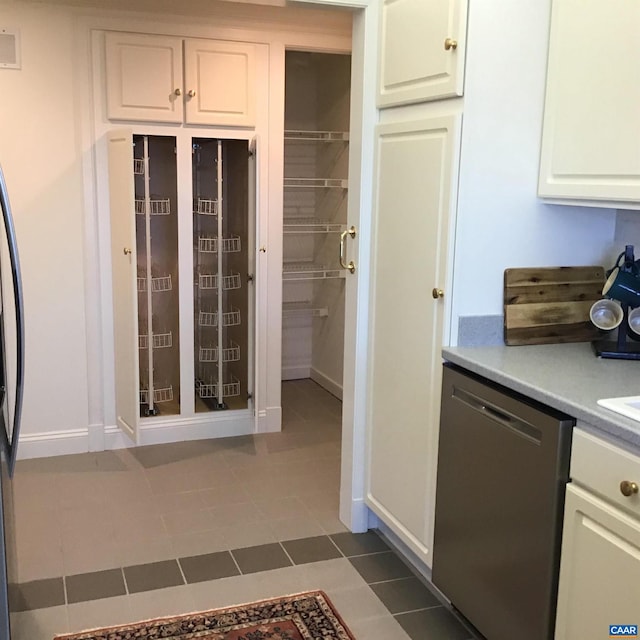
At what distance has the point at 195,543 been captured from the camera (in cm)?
284

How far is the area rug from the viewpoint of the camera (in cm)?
224

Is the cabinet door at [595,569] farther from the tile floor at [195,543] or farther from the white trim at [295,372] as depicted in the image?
the white trim at [295,372]

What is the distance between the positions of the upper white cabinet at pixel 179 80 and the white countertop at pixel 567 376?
6.91 ft

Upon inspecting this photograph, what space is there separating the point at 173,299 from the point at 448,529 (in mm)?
2275

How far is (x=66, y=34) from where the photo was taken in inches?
136

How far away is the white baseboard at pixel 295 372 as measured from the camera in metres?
5.31

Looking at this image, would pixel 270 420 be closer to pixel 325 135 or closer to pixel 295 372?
pixel 295 372

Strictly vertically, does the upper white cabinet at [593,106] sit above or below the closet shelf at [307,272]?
above

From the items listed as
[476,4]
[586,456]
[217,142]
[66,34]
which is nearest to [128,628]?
[586,456]

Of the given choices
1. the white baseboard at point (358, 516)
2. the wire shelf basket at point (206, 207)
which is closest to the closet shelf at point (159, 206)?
the wire shelf basket at point (206, 207)

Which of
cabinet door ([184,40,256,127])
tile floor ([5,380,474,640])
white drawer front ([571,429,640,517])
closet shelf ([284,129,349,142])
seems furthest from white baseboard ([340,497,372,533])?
closet shelf ([284,129,349,142])

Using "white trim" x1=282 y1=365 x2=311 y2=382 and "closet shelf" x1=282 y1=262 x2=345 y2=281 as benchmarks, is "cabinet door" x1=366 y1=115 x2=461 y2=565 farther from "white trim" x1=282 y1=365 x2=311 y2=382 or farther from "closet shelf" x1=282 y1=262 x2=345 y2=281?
"white trim" x1=282 y1=365 x2=311 y2=382

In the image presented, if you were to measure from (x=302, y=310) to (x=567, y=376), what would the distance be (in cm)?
328

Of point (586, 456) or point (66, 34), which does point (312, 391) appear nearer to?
point (66, 34)
